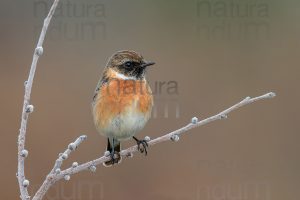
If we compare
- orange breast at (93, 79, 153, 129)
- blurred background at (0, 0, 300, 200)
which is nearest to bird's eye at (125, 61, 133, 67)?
orange breast at (93, 79, 153, 129)

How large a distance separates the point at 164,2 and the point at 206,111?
2275 millimetres

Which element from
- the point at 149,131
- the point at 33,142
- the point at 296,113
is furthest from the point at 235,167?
the point at 33,142

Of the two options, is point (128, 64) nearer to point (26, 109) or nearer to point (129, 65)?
point (129, 65)

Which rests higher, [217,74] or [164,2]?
[164,2]

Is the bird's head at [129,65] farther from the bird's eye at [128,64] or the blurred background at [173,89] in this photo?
the blurred background at [173,89]

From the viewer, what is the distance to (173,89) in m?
8.18

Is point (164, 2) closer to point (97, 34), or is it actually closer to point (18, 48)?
point (97, 34)

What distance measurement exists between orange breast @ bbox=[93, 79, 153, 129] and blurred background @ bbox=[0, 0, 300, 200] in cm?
211

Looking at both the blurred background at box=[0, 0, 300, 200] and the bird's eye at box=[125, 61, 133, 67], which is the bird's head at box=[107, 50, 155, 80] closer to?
the bird's eye at box=[125, 61, 133, 67]

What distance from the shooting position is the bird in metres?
4.31

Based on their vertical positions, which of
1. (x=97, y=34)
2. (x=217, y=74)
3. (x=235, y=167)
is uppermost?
(x=97, y=34)

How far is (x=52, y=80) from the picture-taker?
8578 mm

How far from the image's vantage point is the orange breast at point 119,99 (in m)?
4.32

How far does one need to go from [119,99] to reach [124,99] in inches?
1.4
